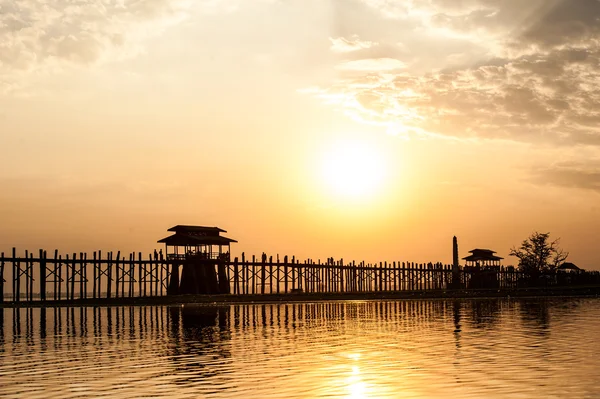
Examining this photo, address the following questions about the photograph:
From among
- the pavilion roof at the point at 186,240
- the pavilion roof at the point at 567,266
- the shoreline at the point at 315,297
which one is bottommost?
the shoreline at the point at 315,297

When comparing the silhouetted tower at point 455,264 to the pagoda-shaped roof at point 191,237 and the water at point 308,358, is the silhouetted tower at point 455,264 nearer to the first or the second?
the pagoda-shaped roof at point 191,237

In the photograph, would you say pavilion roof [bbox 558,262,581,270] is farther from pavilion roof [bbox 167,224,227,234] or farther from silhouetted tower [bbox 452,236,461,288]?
pavilion roof [bbox 167,224,227,234]

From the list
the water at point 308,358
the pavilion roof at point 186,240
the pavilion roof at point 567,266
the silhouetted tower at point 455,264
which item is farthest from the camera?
the pavilion roof at point 567,266

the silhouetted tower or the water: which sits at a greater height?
the silhouetted tower

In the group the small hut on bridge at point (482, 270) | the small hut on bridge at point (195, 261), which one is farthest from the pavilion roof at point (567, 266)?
the small hut on bridge at point (195, 261)

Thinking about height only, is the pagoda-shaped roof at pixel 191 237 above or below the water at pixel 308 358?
above

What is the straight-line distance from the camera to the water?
23.9m

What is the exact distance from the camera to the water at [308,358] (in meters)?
23.9

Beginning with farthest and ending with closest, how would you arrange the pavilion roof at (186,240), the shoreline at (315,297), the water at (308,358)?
the pavilion roof at (186,240)
the shoreline at (315,297)
the water at (308,358)

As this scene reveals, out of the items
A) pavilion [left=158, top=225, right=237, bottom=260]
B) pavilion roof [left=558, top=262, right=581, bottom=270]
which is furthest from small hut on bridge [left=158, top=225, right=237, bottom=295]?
pavilion roof [left=558, top=262, right=581, bottom=270]

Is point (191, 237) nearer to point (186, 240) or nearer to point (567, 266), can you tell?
point (186, 240)

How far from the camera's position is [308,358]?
105 feet

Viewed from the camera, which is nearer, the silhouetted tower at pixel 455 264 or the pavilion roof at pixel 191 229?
the pavilion roof at pixel 191 229

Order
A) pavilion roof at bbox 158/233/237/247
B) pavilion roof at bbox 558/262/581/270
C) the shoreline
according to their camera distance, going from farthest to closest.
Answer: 1. pavilion roof at bbox 558/262/581/270
2. pavilion roof at bbox 158/233/237/247
3. the shoreline
